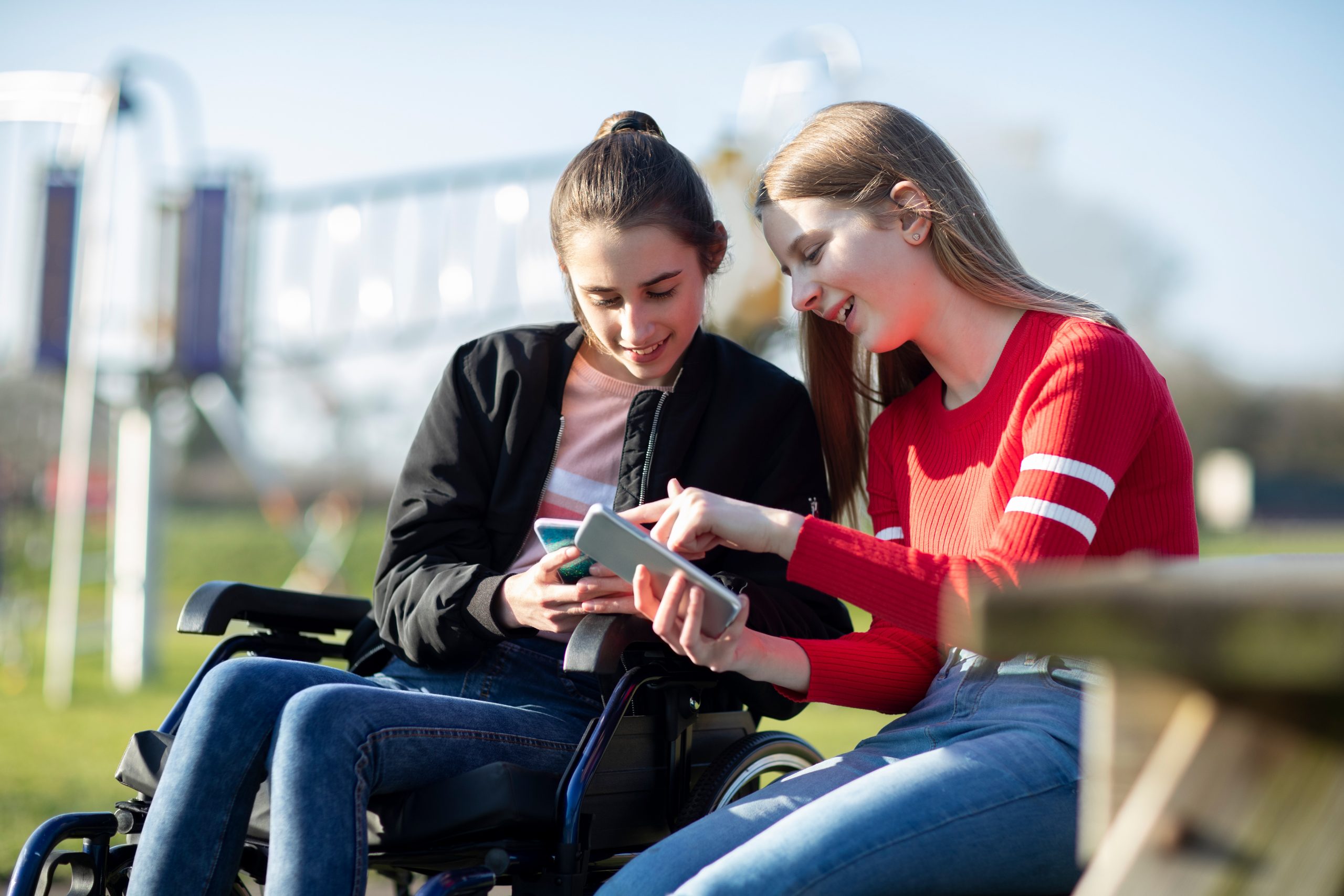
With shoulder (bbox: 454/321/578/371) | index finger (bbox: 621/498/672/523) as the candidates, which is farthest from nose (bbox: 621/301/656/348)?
index finger (bbox: 621/498/672/523)

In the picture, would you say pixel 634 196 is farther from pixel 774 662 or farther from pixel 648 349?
pixel 774 662

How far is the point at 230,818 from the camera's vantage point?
162 cm

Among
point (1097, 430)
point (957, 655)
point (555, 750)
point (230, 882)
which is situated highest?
point (1097, 430)

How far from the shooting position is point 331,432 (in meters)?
22.3

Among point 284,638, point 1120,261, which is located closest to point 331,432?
point 1120,261

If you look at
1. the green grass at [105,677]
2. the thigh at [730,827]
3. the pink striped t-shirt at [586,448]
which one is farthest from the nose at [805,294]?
the green grass at [105,677]

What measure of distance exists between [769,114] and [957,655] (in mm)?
6306

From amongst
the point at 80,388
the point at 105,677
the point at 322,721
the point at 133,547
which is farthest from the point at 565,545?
the point at 105,677

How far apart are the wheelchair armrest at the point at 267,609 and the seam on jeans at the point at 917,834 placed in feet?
3.38

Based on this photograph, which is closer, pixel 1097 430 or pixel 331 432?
pixel 1097 430

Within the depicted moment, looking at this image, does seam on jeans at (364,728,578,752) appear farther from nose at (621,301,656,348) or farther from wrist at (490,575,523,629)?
nose at (621,301,656,348)

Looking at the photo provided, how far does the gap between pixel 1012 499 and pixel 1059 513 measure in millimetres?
70

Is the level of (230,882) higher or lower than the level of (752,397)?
lower

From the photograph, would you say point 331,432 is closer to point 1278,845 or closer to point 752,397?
point 752,397
